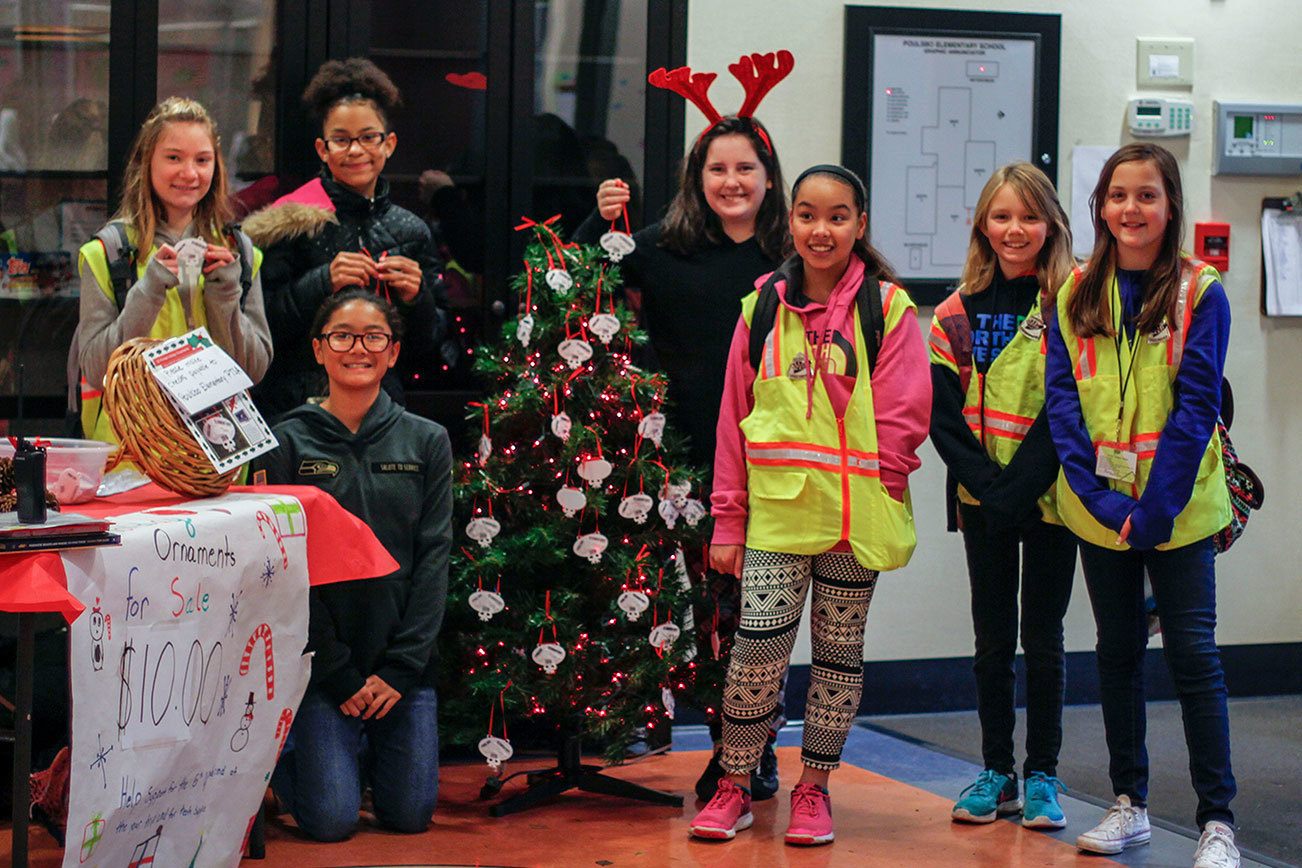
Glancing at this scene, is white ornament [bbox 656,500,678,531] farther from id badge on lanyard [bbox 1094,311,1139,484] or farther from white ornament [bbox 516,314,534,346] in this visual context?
id badge on lanyard [bbox 1094,311,1139,484]

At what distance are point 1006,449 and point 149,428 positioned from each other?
6.19ft

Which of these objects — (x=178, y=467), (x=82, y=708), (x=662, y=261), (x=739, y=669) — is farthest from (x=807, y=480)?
(x=82, y=708)

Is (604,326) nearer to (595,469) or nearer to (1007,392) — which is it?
(595,469)

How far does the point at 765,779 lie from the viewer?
392 centimetres

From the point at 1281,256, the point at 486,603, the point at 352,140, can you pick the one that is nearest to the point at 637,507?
the point at 486,603

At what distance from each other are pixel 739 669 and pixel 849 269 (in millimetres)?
924

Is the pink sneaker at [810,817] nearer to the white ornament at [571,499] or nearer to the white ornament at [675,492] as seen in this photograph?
the white ornament at [675,492]

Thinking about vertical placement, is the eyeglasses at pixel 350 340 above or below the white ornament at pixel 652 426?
above

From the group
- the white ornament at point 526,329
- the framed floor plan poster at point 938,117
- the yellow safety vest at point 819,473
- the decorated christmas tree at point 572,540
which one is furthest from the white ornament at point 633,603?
the framed floor plan poster at point 938,117

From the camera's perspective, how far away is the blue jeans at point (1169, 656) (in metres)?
3.33

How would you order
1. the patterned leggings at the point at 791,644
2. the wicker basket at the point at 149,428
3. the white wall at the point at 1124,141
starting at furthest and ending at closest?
1. the white wall at the point at 1124,141
2. the patterned leggings at the point at 791,644
3. the wicker basket at the point at 149,428

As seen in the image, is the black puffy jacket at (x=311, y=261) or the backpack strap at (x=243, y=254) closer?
the backpack strap at (x=243, y=254)

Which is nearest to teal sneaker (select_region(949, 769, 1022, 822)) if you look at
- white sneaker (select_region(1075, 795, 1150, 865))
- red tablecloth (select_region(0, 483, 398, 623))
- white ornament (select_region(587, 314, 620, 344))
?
white sneaker (select_region(1075, 795, 1150, 865))

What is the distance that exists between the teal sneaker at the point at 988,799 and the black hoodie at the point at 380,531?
128 cm
